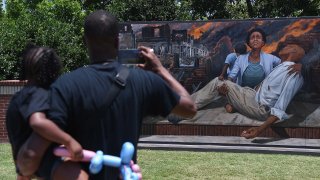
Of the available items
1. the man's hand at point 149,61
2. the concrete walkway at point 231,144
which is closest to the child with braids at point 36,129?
the man's hand at point 149,61

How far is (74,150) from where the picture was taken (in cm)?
256

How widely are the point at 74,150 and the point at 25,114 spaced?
0.32 metres

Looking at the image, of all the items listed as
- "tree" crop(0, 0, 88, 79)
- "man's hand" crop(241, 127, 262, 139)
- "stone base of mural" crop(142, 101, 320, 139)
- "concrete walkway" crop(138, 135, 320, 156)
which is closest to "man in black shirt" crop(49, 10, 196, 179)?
"stone base of mural" crop(142, 101, 320, 139)

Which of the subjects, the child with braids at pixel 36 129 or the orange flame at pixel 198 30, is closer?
the child with braids at pixel 36 129

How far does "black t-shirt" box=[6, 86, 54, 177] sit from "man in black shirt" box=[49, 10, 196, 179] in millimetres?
71

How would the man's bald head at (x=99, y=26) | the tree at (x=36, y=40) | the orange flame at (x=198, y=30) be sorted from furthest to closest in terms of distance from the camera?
the tree at (x=36, y=40), the orange flame at (x=198, y=30), the man's bald head at (x=99, y=26)

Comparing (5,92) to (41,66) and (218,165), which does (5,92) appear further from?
(41,66)

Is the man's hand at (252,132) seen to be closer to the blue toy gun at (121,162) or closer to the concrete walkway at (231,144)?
the concrete walkway at (231,144)

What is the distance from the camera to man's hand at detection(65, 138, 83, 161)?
256 cm

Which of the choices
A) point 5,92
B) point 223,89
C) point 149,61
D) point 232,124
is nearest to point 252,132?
point 232,124

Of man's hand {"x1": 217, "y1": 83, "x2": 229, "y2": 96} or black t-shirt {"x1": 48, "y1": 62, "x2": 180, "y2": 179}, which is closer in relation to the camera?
black t-shirt {"x1": 48, "y1": 62, "x2": 180, "y2": 179}

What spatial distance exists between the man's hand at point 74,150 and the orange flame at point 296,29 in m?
9.90

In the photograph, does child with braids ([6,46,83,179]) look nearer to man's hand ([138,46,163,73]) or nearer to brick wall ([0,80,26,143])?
man's hand ([138,46,163,73])

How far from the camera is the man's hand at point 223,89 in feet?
40.6
